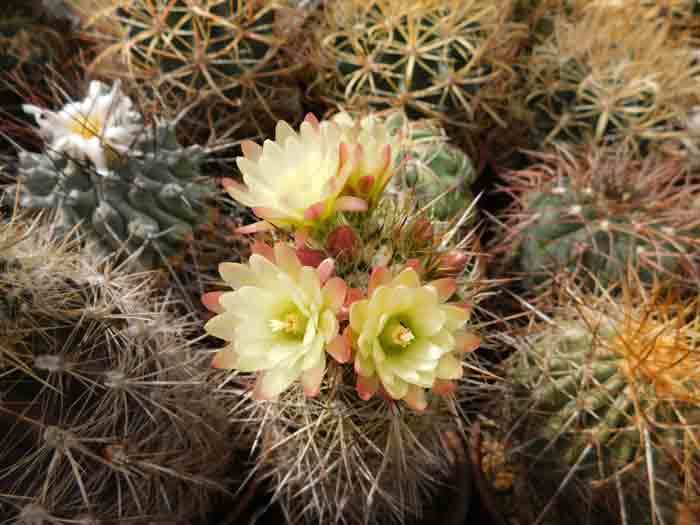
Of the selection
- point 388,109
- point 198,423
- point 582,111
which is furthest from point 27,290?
point 582,111

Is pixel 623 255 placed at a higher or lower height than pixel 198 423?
higher

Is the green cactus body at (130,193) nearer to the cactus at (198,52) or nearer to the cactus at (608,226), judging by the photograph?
the cactus at (198,52)

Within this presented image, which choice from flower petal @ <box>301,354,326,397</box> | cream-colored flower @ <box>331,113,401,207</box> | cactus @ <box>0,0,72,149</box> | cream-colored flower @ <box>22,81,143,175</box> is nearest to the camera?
flower petal @ <box>301,354,326,397</box>

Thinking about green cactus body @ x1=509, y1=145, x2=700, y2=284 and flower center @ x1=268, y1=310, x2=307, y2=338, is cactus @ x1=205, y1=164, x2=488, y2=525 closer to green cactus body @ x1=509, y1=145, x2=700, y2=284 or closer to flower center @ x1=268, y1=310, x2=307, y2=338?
flower center @ x1=268, y1=310, x2=307, y2=338

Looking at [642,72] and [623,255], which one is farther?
[642,72]

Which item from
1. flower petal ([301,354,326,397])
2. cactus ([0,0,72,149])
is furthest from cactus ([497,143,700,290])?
cactus ([0,0,72,149])

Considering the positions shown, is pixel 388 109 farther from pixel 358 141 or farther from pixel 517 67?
pixel 358 141
